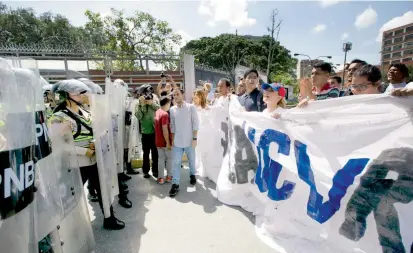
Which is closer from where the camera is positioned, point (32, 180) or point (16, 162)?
point (16, 162)

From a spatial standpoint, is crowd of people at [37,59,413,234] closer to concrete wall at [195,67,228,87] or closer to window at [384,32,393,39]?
concrete wall at [195,67,228,87]

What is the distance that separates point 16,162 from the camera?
1.21 m

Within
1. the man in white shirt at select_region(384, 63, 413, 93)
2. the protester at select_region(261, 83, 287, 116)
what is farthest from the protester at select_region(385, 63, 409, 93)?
the protester at select_region(261, 83, 287, 116)

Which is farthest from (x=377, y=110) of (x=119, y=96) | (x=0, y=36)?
(x=0, y=36)

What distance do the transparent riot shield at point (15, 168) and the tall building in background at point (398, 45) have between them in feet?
280

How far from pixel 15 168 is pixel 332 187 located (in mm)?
2298

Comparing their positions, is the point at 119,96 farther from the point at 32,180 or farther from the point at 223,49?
the point at 223,49

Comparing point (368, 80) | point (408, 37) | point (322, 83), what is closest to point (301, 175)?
point (368, 80)

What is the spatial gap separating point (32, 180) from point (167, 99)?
301 centimetres

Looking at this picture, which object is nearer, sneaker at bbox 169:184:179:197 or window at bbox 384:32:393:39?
sneaker at bbox 169:184:179:197

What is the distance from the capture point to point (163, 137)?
168 inches

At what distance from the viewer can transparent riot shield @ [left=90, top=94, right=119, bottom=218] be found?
2445 millimetres

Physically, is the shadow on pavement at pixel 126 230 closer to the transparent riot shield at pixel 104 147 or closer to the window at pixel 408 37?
the transparent riot shield at pixel 104 147

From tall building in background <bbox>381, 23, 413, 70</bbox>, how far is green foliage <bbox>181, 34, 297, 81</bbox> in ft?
132
